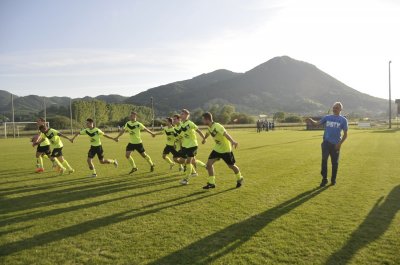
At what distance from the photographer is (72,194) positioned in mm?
9609

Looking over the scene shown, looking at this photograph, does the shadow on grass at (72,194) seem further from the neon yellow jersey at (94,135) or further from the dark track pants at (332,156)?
the dark track pants at (332,156)

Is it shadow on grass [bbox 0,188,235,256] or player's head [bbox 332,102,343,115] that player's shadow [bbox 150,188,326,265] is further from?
player's head [bbox 332,102,343,115]

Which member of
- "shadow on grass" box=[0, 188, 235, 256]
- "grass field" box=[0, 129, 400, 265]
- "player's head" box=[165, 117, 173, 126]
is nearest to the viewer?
"grass field" box=[0, 129, 400, 265]

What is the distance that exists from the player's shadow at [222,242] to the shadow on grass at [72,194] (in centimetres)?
458

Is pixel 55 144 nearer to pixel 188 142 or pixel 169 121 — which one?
pixel 169 121

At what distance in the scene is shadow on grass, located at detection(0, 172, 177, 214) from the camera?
8422 mm

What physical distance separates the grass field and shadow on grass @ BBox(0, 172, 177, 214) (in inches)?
1.1

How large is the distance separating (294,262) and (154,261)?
6.53ft

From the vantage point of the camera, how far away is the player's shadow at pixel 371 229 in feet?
16.5

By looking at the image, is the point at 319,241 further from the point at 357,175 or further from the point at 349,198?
the point at 357,175

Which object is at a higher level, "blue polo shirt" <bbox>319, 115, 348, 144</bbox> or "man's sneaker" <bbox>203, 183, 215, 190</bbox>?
"blue polo shirt" <bbox>319, 115, 348, 144</bbox>

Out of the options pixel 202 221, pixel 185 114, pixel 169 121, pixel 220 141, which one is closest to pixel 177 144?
pixel 169 121

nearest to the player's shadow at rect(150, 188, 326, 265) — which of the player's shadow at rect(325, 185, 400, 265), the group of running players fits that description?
the player's shadow at rect(325, 185, 400, 265)

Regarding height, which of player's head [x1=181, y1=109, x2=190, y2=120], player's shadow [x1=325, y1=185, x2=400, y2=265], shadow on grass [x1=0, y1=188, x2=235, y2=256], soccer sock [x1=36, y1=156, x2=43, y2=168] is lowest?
player's shadow [x1=325, y1=185, x2=400, y2=265]
